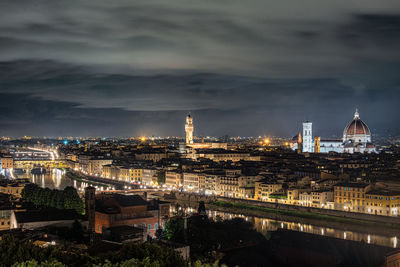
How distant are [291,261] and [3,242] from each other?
8.68 metres

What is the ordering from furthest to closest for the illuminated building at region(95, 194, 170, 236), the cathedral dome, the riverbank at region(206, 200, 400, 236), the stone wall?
the cathedral dome < the stone wall < the riverbank at region(206, 200, 400, 236) < the illuminated building at region(95, 194, 170, 236)

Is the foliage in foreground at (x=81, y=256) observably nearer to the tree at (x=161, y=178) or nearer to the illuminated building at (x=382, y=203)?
the illuminated building at (x=382, y=203)

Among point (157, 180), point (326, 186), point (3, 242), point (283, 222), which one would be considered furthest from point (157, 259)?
point (157, 180)

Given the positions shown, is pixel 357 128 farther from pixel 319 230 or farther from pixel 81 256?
pixel 81 256

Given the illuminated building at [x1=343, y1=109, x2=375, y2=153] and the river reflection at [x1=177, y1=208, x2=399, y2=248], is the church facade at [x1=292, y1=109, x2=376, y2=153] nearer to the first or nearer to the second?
the illuminated building at [x1=343, y1=109, x2=375, y2=153]

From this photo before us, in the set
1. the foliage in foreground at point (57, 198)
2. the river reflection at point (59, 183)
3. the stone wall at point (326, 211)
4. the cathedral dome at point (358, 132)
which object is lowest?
the river reflection at point (59, 183)

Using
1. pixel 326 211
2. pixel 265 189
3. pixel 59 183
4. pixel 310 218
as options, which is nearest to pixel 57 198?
pixel 310 218

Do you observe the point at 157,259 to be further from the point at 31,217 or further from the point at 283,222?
the point at 283,222

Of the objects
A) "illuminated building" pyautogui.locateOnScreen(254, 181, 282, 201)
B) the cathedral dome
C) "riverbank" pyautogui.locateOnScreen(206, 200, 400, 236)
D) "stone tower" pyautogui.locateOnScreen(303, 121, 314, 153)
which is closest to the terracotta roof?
the cathedral dome

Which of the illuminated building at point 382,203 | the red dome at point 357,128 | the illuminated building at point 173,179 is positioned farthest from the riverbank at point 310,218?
the red dome at point 357,128

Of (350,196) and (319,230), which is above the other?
(350,196)

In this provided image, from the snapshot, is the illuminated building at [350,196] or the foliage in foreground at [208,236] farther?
the illuminated building at [350,196]

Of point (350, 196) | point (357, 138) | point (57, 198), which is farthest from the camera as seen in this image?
point (357, 138)

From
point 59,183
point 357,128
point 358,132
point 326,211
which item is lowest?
point 59,183
